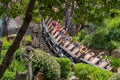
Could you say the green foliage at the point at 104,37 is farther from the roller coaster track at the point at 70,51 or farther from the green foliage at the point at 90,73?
the green foliage at the point at 90,73

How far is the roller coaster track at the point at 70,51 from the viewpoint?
22.7 metres

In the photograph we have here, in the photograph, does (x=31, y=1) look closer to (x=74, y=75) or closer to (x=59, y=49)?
(x=74, y=75)

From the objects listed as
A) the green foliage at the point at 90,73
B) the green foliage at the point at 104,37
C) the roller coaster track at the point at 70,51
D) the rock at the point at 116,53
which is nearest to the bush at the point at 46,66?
the green foliage at the point at 90,73

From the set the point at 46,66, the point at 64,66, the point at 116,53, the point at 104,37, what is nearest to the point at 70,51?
the point at 116,53

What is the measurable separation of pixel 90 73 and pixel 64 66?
1265 millimetres

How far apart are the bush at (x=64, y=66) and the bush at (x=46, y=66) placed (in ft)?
4.68

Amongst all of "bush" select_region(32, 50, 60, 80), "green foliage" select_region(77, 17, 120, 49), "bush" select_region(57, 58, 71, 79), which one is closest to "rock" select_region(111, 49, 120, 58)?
"green foliage" select_region(77, 17, 120, 49)

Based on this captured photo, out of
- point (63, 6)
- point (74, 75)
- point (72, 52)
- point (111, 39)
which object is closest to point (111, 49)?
point (111, 39)

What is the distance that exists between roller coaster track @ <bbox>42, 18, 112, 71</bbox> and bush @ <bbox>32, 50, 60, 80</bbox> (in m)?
5.36

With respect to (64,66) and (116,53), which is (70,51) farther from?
(64,66)

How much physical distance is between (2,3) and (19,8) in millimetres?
384

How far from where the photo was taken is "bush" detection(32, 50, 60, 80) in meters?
16.3

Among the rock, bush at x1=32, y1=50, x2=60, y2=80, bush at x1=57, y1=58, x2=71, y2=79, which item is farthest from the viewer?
the rock

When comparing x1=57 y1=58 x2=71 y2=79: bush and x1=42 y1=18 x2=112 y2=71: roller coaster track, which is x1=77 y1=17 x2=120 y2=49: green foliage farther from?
x1=57 y1=58 x2=71 y2=79: bush
